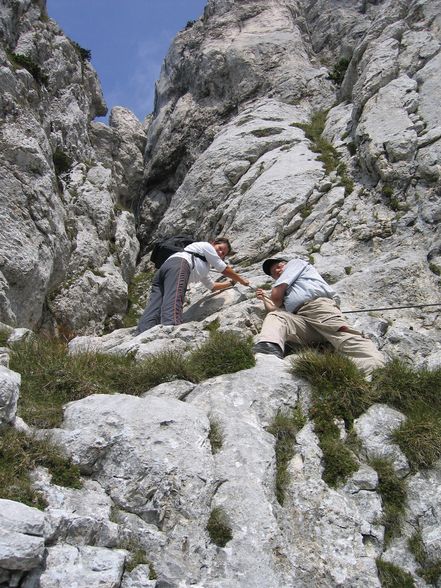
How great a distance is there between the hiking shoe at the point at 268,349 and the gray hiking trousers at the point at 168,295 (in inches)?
107

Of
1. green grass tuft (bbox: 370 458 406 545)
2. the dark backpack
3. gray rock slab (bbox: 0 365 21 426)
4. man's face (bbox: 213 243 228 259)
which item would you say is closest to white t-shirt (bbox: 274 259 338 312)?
man's face (bbox: 213 243 228 259)

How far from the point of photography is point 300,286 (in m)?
11.7

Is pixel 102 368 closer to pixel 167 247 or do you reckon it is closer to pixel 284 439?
pixel 284 439

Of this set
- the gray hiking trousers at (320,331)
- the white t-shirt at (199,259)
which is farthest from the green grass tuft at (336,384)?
the white t-shirt at (199,259)

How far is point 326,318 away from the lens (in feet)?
36.1

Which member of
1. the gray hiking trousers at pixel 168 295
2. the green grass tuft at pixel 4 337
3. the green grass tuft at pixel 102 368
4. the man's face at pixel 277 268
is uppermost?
the man's face at pixel 277 268

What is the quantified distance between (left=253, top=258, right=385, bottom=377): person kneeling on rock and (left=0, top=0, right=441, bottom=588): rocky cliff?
0.90 metres

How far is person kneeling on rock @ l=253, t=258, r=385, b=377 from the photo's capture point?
34.4 feet

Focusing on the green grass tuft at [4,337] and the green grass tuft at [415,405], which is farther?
the green grass tuft at [4,337]

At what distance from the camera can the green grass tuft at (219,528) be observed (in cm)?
636

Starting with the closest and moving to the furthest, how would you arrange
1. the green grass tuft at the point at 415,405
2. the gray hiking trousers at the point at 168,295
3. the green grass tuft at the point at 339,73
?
1. the green grass tuft at the point at 415,405
2. the gray hiking trousers at the point at 168,295
3. the green grass tuft at the point at 339,73

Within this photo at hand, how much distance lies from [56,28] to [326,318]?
27336mm

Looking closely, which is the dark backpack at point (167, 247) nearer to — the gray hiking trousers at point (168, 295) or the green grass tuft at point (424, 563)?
the gray hiking trousers at point (168, 295)

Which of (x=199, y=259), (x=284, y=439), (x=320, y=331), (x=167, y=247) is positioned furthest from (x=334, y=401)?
(x=167, y=247)
